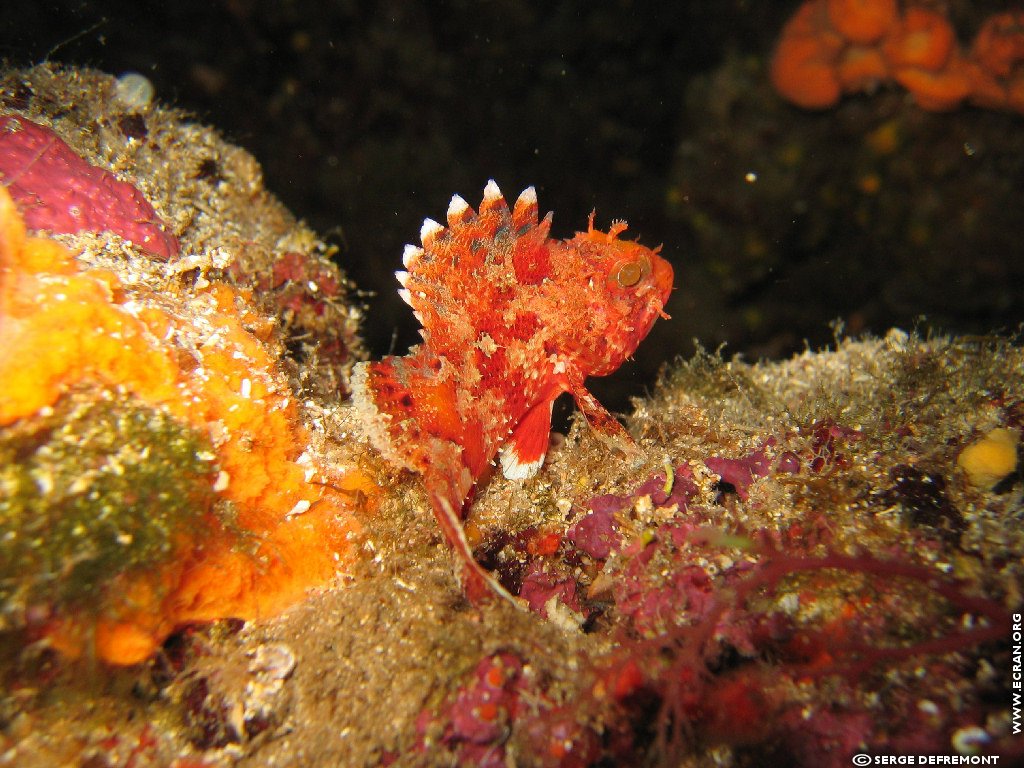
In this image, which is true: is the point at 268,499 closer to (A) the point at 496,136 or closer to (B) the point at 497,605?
(B) the point at 497,605

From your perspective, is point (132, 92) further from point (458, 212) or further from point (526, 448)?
point (526, 448)

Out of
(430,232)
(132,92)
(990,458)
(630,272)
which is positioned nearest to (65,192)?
(132,92)

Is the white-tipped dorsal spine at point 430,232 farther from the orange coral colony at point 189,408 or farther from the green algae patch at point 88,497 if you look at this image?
the green algae patch at point 88,497

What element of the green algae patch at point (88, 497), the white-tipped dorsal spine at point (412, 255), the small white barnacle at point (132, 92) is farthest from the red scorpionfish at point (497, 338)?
the small white barnacle at point (132, 92)

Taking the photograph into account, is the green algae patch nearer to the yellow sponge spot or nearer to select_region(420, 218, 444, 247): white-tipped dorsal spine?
select_region(420, 218, 444, 247): white-tipped dorsal spine

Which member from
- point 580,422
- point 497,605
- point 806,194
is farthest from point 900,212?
point 497,605

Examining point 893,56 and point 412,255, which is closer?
point 412,255
